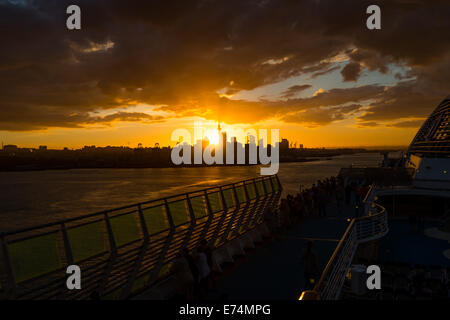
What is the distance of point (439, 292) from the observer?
11430 mm

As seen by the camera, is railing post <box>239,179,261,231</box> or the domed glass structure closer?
railing post <box>239,179,261,231</box>

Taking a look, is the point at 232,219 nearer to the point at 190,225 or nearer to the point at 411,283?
the point at 190,225

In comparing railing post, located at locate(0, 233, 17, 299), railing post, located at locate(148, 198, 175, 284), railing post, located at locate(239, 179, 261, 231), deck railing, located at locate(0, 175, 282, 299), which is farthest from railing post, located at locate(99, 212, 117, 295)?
railing post, located at locate(239, 179, 261, 231)

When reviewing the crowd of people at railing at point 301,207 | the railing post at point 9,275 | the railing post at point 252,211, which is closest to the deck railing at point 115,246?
the railing post at point 9,275

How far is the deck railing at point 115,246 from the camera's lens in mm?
4285

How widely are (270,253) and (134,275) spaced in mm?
5578

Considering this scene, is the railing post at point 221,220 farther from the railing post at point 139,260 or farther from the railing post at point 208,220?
the railing post at point 139,260

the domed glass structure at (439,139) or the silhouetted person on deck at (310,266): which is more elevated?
the domed glass structure at (439,139)

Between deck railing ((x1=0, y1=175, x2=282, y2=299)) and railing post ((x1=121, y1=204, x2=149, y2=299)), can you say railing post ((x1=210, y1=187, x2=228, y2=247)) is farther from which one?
railing post ((x1=121, y1=204, x2=149, y2=299))

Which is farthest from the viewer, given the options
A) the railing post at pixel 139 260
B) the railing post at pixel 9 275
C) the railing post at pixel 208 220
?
the railing post at pixel 208 220

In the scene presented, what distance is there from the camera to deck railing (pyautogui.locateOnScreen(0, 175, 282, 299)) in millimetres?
4285
